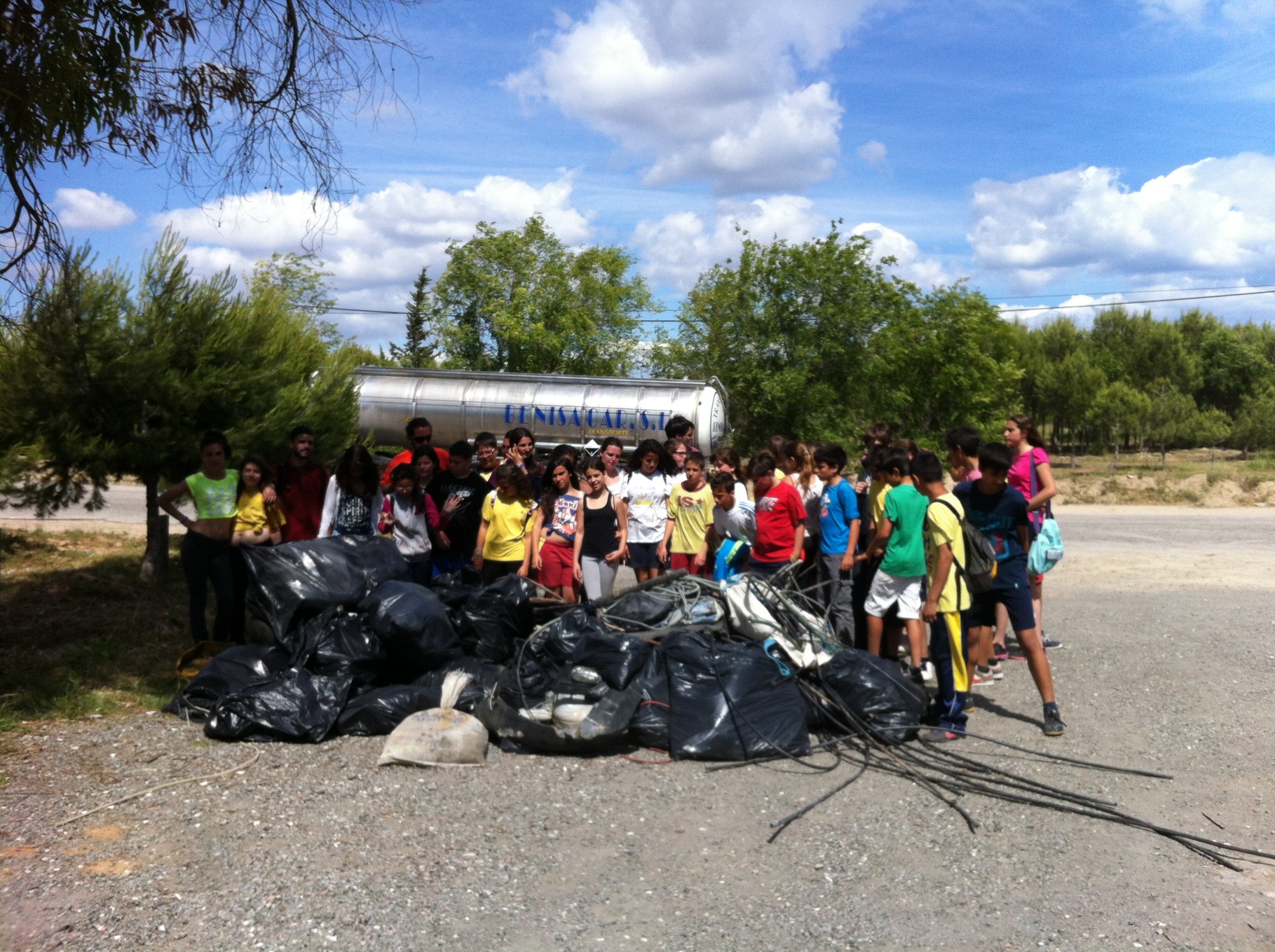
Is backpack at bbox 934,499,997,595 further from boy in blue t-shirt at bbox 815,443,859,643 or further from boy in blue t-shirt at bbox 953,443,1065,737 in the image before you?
boy in blue t-shirt at bbox 815,443,859,643

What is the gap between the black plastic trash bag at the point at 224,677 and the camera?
20.0 ft

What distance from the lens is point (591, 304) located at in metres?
29.0

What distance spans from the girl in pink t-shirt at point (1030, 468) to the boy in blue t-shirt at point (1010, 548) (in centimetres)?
102

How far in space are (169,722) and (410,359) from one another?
140 ft

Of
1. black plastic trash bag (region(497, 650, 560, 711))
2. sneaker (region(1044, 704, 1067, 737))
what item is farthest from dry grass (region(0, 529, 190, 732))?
sneaker (region(1044, 704, 1067, 737))

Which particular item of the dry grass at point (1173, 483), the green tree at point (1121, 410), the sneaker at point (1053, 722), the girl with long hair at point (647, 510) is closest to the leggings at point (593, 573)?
the girl with long hair at point (647, 510)

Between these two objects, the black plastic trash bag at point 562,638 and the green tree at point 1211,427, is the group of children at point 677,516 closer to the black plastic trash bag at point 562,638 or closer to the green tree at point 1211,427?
the black plastic trash bag at point 562,638

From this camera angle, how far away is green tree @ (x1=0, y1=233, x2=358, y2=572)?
9891mm

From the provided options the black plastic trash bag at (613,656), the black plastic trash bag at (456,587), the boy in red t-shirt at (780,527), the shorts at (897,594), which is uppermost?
the boy in red t-shirt at (780,527)

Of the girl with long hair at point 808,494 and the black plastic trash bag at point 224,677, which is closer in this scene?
the black plastic trash bag at point 224,677

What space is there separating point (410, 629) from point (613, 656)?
1270 mm

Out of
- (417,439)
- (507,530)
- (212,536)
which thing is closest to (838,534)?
(507,530)

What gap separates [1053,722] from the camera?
6.00 metres

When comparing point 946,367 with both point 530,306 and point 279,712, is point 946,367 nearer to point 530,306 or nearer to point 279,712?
point 530,306
